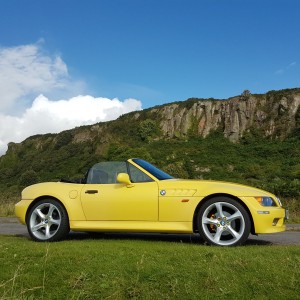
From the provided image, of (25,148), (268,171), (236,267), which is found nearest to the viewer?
(236,267)

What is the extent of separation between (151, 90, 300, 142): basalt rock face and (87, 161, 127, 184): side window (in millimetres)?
83491

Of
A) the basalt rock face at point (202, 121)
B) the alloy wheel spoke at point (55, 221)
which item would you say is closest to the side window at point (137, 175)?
the alloy wheel spoke at point (55, 221)

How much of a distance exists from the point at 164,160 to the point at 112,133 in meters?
47.3

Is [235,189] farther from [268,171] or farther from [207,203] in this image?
[268,171]

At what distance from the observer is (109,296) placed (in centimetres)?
403

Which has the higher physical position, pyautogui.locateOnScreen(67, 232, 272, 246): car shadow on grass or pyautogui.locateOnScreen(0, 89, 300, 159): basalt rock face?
pyautogui.locateOnScreen(0, 89, 300, 159): basalt rock face

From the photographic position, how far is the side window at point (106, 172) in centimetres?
643

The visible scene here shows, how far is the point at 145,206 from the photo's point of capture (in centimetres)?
589

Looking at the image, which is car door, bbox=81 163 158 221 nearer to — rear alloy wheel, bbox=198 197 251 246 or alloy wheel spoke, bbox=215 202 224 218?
rear alloy wheel, bbox=198 197 251 246

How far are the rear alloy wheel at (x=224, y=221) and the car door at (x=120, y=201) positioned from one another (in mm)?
714

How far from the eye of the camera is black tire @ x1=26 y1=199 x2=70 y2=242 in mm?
6301

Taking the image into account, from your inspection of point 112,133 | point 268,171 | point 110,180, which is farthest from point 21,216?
point 112,133

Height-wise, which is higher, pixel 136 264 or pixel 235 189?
pixel 235 189

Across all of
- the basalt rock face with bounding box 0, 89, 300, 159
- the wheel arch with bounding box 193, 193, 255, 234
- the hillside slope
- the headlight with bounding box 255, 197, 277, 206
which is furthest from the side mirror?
the basalt rock face with bounding box 0, 89, 300, 159
